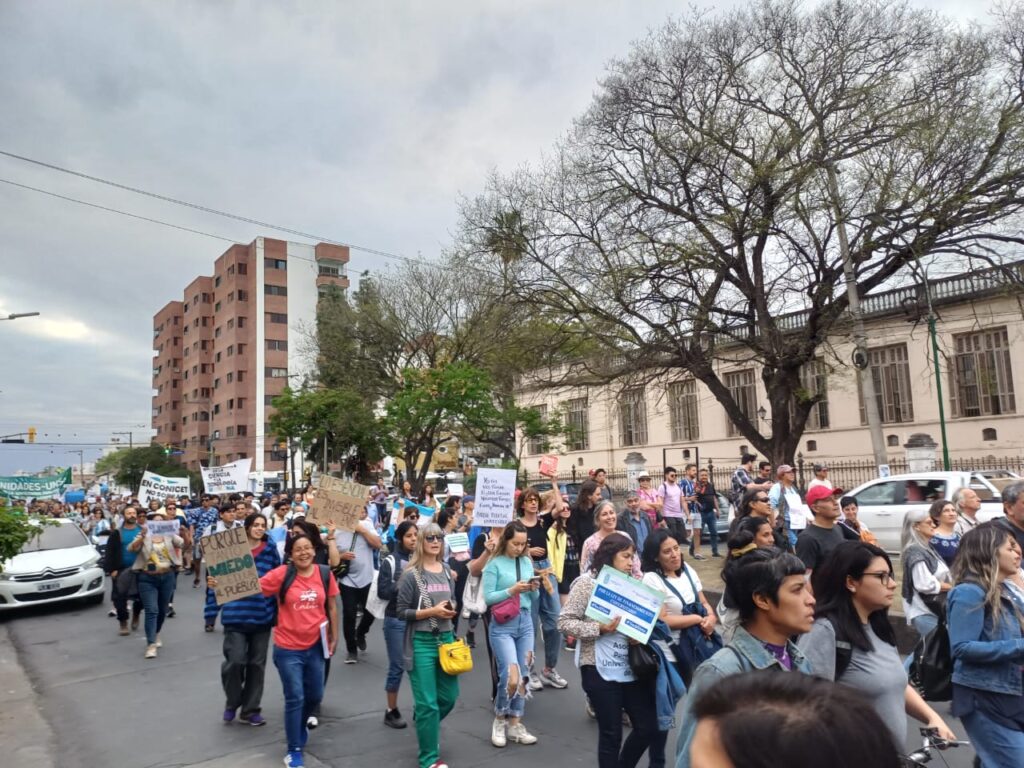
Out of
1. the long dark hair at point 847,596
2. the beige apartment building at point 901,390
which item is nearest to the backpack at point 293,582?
the long dark hair at point 847,596

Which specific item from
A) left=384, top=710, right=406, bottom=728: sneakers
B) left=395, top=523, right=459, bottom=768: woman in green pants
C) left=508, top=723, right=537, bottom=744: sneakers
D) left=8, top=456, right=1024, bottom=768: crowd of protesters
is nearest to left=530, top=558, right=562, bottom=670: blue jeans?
left=8, top=456, right=1024, bottom=768: crowd of protesters

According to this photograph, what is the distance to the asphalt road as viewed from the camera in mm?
5816

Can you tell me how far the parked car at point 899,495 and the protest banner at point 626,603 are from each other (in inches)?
414

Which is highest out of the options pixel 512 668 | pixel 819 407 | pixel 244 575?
pixel 819 407

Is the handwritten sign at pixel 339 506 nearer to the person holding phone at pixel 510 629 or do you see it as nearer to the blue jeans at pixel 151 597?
the person holding phone at pixel 510 629

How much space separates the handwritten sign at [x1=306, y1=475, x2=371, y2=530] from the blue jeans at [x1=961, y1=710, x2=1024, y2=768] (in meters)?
6.28

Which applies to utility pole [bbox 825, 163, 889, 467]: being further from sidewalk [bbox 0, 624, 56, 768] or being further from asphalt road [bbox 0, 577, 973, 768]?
sidewalk [bbox 0, 624, 56, 768]

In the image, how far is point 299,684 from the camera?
5.65 metres

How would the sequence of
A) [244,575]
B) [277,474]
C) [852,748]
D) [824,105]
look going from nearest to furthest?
[852,748], [244,575], [824,105], [277,474]

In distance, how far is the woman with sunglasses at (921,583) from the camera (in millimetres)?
5109

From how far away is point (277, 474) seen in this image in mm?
68625

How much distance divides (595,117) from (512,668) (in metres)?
18.0

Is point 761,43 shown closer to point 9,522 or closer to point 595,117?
point 595,117

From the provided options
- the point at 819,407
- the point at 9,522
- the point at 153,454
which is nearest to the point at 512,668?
the point at 9,522
